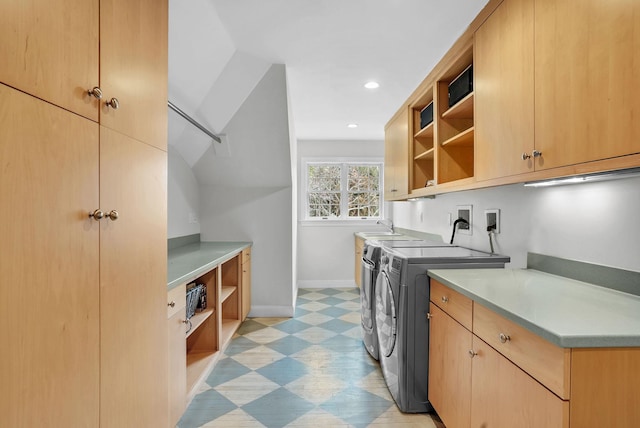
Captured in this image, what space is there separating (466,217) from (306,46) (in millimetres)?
1791

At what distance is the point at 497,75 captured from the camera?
1708 mm

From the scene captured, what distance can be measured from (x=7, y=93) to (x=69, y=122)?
0.17 meters

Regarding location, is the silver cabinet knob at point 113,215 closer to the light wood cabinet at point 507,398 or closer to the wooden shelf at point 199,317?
the light wood cabinet at point 507,398

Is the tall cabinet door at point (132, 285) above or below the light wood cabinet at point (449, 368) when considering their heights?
above

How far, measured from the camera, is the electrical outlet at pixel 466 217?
2.71 meters

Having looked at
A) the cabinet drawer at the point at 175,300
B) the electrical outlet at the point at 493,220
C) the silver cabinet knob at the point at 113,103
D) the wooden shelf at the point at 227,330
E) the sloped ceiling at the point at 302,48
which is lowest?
the wooden shelf at the point at 227,330

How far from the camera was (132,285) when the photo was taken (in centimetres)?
112

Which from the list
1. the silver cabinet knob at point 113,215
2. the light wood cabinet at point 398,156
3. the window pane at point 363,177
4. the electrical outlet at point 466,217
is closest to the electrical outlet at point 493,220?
the electrical outlet at point 466,217

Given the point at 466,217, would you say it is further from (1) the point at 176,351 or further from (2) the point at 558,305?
(1) the point at 176,351

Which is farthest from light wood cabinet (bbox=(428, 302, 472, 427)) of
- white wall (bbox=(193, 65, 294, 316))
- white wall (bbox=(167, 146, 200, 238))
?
white wall (bbox=(167, 146, 200, 238))

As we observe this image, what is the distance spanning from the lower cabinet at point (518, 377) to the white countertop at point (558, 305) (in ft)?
0.14

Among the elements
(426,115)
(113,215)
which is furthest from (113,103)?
(426,115)

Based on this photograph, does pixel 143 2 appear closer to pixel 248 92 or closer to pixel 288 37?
pixel 288 37

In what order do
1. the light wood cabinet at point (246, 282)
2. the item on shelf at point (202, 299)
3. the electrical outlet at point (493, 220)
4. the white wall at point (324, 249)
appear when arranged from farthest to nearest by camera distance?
the white wall at point (324, 249) → the light wood cabinet at point (246, 282) → the item on shelf at point (202, 299) → the electrical outlet at point (493, 220)
